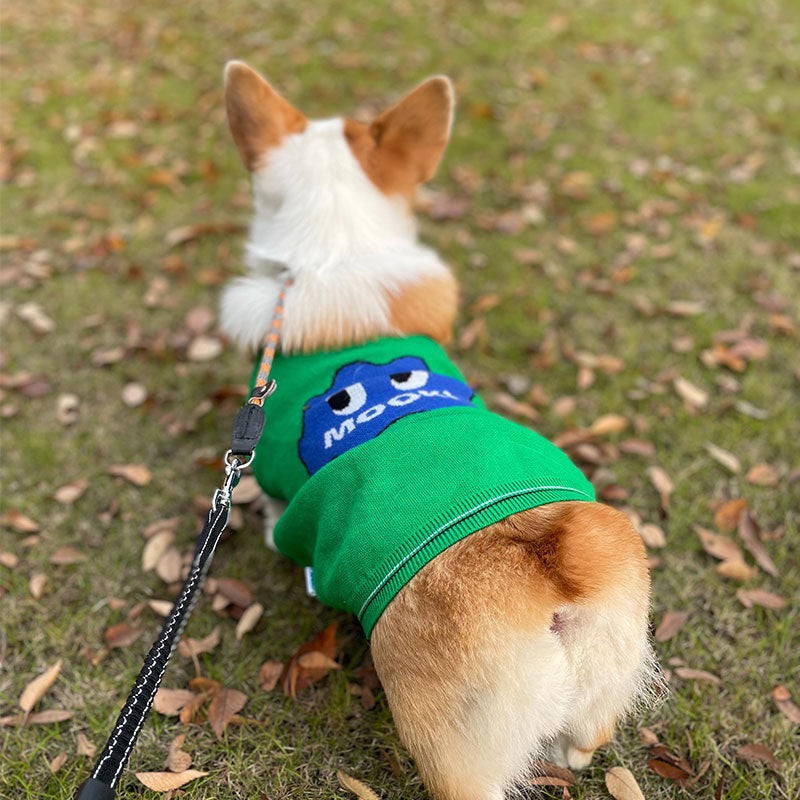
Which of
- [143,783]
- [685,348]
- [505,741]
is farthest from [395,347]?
[685,348]

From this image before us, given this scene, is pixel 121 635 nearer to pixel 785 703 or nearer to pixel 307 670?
pixel 307 670

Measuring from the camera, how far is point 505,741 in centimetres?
133

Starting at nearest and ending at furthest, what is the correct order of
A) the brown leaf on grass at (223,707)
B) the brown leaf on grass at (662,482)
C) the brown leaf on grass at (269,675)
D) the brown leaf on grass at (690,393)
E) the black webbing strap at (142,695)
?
1. the black webbing strap at (142,695)
2. the brown leaf on grass at (223,707)
3. the brown leaf on grass at (269,675)
4. the brown leaf on grass at (662,482)
5. the brown leaf on grass at (690,393)

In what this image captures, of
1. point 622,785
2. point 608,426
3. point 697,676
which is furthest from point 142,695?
point 608,426

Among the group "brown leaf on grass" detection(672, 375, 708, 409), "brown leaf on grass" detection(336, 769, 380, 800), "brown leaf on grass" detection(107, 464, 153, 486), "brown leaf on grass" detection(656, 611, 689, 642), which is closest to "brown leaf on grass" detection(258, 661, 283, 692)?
"brown leaf on grass" detection(336, 769, 380, 800)

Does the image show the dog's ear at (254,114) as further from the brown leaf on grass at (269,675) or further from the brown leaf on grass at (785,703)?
the brown leaf on grass at (785,703)

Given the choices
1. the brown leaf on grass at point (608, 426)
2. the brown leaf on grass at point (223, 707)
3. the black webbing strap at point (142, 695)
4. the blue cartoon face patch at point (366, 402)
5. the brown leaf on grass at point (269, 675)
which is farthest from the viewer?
the brown leaf on grass at point (608, 426)

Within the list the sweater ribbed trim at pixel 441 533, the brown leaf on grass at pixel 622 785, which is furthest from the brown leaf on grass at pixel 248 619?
the brown leaf on grass at pixel 622 785

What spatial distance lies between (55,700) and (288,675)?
0.72 m

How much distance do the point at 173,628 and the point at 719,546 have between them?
1867 mm

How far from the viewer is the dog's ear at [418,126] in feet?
A: 6.94

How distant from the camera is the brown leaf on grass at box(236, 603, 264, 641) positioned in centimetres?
215

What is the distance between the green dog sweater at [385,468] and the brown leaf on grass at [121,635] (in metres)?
0.70

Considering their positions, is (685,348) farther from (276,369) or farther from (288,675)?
(288,675)
